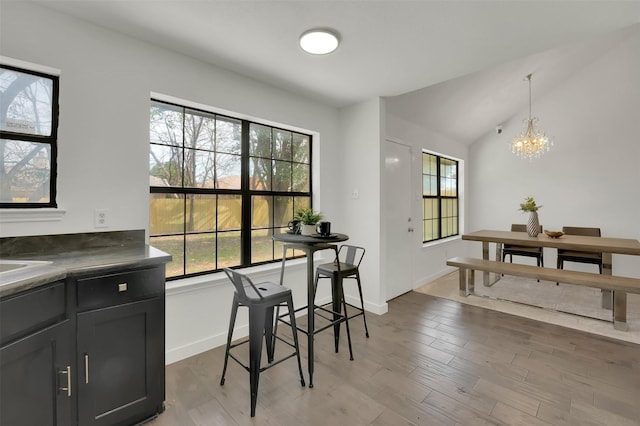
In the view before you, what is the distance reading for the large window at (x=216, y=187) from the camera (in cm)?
233

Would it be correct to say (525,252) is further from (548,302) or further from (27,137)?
(27,137)

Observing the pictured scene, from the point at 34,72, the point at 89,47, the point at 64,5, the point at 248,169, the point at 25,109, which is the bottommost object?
the point at 248,169

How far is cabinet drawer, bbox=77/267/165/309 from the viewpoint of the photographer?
1.41 m

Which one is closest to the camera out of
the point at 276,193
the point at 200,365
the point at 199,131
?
the point at 200,365

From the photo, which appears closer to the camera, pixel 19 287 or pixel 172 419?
pixel 19 287

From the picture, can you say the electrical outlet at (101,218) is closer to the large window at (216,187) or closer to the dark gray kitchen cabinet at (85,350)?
the large window at (216,187)

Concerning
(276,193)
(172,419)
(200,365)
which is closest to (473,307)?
(276,193)

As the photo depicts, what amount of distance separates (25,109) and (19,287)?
1236mm

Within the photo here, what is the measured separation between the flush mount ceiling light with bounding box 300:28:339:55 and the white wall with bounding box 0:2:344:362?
2.66 ft

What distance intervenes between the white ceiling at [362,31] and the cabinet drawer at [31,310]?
166cm

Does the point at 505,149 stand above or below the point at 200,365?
above

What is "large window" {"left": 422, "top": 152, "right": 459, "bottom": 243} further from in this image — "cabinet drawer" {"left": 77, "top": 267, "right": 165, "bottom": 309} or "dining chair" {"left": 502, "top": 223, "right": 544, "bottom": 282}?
"cabinet drawer" {"left": 77, "top": 267, "right": 165, "bottom": 309}

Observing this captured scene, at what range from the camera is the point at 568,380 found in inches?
81.3

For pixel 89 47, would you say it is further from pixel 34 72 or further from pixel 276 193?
pixel 276 193
